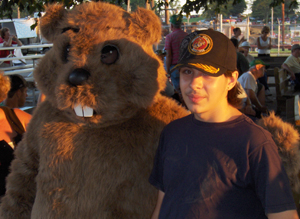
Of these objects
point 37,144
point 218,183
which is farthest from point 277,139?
point 37,144

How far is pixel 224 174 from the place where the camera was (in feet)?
3.85

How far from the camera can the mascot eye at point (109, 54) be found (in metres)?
1.60

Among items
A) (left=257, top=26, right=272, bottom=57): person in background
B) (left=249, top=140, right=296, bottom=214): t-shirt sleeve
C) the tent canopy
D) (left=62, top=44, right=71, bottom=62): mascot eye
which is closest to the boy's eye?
(left=249, top=140, right=296, bottom=214): t-shirt sleeve

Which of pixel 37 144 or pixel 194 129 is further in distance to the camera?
pixel 37 144

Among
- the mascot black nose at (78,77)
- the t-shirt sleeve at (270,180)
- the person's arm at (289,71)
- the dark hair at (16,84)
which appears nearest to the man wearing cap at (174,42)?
the dark hair at (16,84)

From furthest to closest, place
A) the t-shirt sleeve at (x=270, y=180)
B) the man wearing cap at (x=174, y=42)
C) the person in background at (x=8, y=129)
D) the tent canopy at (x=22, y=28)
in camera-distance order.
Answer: the tent canopy at (x=22, y=28) → the man wearing cap at (x=174, y=42) → the person in background at (x=8, y=129) → the t-shirt sleeve at (x=270, y=180)

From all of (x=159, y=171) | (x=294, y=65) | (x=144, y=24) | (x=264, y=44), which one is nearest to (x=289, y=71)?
(x=294, y=65)

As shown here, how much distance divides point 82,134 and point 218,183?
2.59 ft

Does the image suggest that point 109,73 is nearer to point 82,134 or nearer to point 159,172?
point 82,134

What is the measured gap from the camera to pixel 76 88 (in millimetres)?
1493

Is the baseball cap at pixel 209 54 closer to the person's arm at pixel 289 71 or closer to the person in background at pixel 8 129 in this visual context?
the person in background at pixel 8 129

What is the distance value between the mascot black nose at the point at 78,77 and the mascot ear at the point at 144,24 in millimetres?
406

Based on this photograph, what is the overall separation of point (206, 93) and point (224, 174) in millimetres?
332

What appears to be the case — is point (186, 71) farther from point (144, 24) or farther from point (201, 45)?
point (144, 24)
